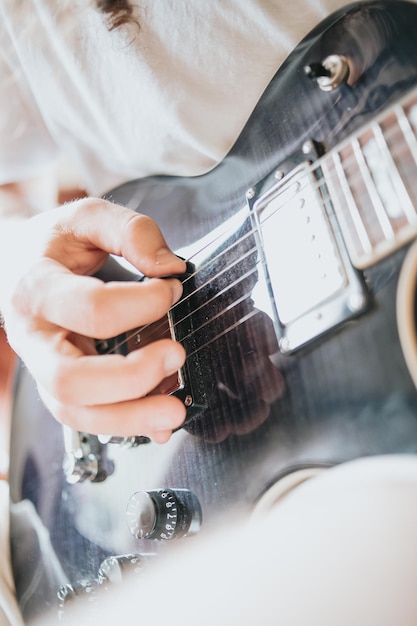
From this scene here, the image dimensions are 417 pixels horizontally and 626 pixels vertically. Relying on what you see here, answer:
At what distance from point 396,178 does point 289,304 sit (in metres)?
0.16

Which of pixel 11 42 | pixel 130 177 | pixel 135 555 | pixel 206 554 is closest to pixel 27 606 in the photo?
pixel 135 555

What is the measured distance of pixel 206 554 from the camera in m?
0.56

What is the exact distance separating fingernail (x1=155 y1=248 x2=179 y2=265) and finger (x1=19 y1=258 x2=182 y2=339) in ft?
→ 0.08

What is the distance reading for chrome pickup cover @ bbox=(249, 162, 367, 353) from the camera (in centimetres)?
46

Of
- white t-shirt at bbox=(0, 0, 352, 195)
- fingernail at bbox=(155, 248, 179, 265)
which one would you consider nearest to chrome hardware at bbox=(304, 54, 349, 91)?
white t-shirt at bbox=(0, 0, 352, 195)

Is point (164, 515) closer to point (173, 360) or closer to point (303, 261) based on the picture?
point (173, 360)

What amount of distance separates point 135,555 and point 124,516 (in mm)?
70

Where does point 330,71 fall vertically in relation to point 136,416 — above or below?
above

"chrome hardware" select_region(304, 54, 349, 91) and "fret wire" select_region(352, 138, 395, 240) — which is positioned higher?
"chrome hardware" select_region(304, 54, 349, 91)

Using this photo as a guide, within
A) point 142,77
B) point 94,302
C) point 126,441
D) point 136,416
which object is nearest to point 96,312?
point 94,302

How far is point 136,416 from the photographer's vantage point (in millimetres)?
558

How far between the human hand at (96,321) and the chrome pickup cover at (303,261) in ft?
0.38

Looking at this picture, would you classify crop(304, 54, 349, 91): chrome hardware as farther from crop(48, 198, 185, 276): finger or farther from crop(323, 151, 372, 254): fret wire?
crop(48, 198, 185, 276): finger

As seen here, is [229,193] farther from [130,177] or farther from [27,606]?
[27,606]
